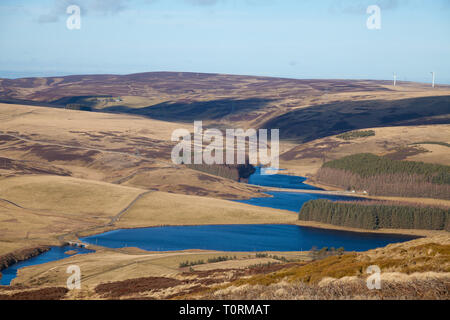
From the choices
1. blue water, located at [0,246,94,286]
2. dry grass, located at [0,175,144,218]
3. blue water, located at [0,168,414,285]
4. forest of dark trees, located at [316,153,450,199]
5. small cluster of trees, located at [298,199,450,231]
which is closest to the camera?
blue water, located at [0,246,94,286]

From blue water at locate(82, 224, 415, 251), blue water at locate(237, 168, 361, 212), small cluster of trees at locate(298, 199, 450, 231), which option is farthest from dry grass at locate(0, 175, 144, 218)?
small cluster of trees at locate(298, 199, 450, 231)

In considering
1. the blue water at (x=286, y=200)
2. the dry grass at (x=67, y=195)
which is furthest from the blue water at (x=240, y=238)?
the blue water at (x=286, y=200)

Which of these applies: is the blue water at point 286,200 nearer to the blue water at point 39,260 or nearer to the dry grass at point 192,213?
the dry grass at point 192,213

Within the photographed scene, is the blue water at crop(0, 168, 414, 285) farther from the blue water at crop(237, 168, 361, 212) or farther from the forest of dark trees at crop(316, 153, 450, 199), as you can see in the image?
Result: the forest of dark trees at crop(316, 153, 450, 199)

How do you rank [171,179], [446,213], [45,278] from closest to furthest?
1. [45,278]
2. [446,213]
3. [171,179]
